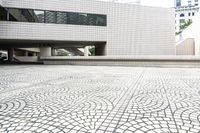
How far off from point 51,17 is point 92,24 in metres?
4.07

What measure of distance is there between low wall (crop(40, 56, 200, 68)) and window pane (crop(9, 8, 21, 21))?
4956 mm

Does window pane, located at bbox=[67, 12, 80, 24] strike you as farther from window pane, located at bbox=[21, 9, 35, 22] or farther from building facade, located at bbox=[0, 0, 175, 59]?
window pane, located at bbox=[21, 9, 35, 22]

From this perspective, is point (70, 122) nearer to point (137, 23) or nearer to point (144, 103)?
point (144, 103)

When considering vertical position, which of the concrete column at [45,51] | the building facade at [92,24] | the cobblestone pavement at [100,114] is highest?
the building facade at [92,24]

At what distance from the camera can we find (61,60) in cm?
1745

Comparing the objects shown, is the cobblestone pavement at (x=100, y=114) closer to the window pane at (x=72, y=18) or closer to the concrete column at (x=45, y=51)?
the window pane at (x=72, y=18)

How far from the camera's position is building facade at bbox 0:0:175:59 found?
611 inches

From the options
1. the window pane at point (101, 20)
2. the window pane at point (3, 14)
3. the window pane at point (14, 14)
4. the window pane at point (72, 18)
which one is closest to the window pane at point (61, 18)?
the window pane at point (72, 18)

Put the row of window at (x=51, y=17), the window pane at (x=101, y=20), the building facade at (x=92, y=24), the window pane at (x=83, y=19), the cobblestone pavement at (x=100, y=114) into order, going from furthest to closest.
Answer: the window pane at (x=101, y=20)
the window pane at (x=83, y=19)
the building facade at (x=92, y=24)
the row of window at (x=51, y=17)
the cobblestone pavement at (x=100, y=114)

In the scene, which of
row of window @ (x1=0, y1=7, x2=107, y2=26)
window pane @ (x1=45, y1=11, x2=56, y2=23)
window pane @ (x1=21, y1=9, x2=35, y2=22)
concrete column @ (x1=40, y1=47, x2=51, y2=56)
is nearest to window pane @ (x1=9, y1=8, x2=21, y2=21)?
row of window @ (x1=0, y1=7, x2=107, y2=26)

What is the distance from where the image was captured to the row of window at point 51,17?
15.3m

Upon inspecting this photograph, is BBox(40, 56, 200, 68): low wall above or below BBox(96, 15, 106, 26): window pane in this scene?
below

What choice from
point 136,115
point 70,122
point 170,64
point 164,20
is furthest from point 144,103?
point 164,20

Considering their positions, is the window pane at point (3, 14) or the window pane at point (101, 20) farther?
the window pane at point (101, 20)
